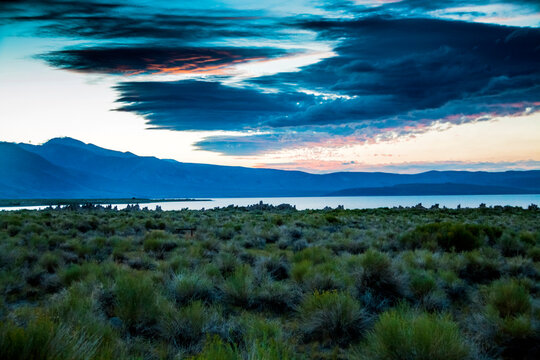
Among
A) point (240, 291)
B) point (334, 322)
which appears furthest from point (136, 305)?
point (334, 322)

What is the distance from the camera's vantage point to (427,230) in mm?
16703

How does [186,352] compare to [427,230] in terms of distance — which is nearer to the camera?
[186,352]

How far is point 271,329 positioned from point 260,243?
10.8 m

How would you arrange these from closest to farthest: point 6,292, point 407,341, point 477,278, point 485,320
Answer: point 407,341, point 485,320, point 6,292, point 477,278

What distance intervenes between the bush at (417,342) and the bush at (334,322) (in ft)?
3.99

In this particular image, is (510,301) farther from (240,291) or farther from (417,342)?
(240,291)

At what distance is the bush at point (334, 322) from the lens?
20.0 ft

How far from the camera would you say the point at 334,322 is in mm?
6121

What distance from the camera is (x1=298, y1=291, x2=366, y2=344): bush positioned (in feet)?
20.0

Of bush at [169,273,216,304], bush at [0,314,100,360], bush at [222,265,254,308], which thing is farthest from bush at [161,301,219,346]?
bush at [0,314,100,360]

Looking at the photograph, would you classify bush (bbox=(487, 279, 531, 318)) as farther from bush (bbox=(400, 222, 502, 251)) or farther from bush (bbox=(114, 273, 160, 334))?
bush (bbox=(400, 222, 502, 251))

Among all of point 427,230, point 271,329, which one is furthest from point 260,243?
point 271,329

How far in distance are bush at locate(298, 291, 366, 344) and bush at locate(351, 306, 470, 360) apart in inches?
47.8

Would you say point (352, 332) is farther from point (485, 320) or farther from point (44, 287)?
point (44, 287)
